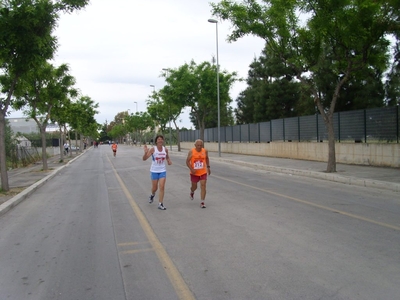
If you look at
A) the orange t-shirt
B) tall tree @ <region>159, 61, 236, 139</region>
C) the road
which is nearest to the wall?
tall tree @ <region>159, 61, 236, 139</region>

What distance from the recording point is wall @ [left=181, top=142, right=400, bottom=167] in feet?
55.5

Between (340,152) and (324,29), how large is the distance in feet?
26.4

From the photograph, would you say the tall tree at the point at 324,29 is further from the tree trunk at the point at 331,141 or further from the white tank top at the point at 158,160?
the white tank top at the point at 158,160

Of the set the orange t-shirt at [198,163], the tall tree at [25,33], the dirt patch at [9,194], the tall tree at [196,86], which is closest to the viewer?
the orange t-shirt at [198,163]

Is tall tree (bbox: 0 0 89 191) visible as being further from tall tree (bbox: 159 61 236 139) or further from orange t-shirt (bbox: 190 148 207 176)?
tall tree (bbox: 159 61 236 139)

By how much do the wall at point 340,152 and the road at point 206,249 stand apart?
6.99 m

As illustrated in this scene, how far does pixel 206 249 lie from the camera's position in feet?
19.0

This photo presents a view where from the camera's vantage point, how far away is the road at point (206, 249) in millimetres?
4379

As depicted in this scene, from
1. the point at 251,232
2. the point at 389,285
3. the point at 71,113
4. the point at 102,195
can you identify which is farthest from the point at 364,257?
the point at 71,113

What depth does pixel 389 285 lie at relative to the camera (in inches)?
170

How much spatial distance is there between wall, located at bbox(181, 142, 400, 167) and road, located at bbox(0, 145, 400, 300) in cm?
699

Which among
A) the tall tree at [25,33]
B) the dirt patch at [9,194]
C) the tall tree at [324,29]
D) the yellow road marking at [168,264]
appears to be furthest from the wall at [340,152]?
the dirt patch at [9,194]

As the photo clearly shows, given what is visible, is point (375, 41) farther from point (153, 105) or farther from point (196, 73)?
point (153, 105)

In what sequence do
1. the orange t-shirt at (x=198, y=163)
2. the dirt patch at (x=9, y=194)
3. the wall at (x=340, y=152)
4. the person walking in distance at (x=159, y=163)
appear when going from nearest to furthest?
the person walking in distance at (x=159, y=163), the orange t-shirt at (x=198, y=163), the dirt patch at (x=9, y=194), the wall at (x=340, y=152)
